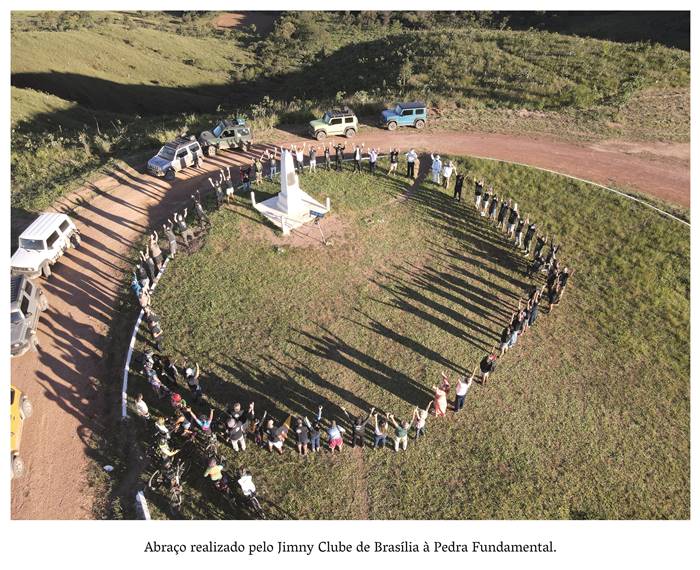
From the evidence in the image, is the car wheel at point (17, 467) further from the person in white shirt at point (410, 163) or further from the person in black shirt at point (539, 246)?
the person in white shirt at point (410, 163)

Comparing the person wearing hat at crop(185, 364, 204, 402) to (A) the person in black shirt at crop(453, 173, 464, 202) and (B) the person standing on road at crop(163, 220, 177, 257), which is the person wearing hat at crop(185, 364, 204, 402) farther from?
(A) the person in black shirt at crop(453, 173, 464, 202)

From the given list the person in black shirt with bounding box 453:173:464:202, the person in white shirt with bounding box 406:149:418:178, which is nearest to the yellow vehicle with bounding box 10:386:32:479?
the person in white shirt with bounding box 406:149:418:178

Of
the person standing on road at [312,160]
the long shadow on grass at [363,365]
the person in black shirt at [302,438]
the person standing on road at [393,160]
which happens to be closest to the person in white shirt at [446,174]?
the person standing on road at [393,160]

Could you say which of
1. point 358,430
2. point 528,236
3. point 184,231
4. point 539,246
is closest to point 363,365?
point 358,430

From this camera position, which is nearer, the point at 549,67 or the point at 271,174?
the point at 271,174

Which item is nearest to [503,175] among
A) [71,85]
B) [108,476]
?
[108,476]

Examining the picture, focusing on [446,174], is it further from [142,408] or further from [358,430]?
[142,408]
